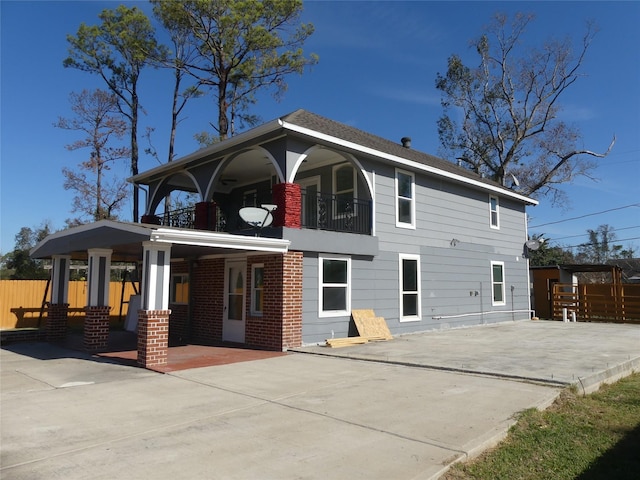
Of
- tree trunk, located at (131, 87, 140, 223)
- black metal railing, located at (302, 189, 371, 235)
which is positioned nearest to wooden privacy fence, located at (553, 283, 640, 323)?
black metal railing, located at (302, 189, 371, 235)

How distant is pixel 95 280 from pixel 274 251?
434 cm

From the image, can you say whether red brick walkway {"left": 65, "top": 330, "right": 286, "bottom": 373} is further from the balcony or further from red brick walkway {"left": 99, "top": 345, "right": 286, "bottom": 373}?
the balcony

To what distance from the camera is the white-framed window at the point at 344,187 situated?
1334 centimetres

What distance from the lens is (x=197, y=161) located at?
1377cm

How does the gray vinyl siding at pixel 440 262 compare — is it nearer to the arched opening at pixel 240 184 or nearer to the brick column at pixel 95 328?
the arched opening at pixel 240 184

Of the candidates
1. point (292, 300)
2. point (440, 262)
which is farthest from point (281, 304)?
point (440, 262)

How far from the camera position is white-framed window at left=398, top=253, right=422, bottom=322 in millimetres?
13734

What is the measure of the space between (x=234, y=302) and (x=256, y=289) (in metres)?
1.12

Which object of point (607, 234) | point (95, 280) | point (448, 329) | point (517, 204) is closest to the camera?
point (95, 280)

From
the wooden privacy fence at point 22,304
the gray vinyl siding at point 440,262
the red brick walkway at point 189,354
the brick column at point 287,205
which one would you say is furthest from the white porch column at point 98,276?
the wooden privacy fence at point 22,304

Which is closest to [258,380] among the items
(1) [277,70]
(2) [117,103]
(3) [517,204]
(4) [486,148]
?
(3) [517,204]

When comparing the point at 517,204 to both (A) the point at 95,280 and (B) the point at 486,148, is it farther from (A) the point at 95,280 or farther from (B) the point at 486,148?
(A) the point at 95,280

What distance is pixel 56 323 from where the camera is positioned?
43.0 feet

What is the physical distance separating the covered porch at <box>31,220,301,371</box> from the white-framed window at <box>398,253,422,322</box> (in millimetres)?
4142
